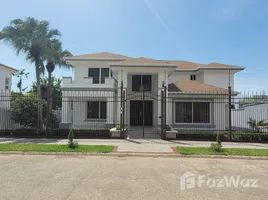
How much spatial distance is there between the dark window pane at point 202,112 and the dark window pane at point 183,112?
497 millimetres

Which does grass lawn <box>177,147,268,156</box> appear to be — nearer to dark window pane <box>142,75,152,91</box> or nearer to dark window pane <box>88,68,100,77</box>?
dark window pane <box>142,75,152,91</box>

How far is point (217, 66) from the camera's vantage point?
2292cm

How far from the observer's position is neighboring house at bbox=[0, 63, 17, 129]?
16.9 metres

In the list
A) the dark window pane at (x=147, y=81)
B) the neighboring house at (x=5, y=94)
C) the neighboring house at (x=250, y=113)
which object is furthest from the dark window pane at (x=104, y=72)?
the neighboring house at (x=250, y=113)

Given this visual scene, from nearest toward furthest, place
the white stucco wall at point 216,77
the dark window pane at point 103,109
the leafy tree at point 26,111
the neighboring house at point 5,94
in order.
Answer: the leafy tree at point 26,111 → the neighboring house at point 5,94 → the dark window pane at point 103,109 → the white stucco wall at point 216,77

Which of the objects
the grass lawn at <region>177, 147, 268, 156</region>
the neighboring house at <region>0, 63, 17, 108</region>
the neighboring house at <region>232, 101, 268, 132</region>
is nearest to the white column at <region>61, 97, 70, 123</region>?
the neighboring house at <region>0, 63, 17, 108</region>

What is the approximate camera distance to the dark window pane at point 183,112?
1841cm

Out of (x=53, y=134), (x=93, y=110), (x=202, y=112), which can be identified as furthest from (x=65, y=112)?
(x=202, y=112)

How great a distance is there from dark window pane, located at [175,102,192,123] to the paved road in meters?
9.88

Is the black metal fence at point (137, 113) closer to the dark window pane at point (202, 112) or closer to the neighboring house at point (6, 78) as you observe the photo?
the dark window pane at point (202, 112)

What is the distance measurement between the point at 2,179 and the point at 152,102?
14.8 m

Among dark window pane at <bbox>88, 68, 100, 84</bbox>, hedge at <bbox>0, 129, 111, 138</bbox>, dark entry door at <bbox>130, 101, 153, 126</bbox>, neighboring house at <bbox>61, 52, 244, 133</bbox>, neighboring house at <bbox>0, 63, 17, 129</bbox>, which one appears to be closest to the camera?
hedge at <bbox>0, 129, 111, 138</bbox>

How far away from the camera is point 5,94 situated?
64.2 ft

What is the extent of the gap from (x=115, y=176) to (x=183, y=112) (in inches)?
520
